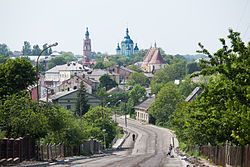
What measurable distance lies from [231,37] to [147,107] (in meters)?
124

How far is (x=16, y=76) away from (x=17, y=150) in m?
28.8

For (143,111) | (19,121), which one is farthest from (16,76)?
(143,111)

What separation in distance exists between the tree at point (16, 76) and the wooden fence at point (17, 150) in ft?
72.4

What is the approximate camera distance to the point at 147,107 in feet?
532

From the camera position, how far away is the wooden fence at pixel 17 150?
40.9 metres

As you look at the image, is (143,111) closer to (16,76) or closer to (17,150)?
(16,76)

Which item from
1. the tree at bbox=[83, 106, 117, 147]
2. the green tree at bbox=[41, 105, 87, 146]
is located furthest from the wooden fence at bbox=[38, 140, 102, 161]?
the tree at bbox=[83, 106, 117, 147]

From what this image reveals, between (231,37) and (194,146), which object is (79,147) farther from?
(231,37)

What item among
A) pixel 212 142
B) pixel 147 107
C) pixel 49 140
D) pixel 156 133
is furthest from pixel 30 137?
pixel 147 107

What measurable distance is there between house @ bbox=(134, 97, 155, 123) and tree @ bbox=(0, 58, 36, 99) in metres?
87.9

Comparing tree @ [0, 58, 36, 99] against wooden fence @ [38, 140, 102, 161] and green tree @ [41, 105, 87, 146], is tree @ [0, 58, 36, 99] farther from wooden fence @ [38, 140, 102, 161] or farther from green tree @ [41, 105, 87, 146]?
wooden fence @ [38, 140, 102, 161]

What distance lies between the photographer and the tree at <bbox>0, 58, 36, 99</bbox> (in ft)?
233

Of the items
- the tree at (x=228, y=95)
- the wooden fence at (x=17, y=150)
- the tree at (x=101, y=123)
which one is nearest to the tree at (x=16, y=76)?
the wooden fence at (x=17, y=150)

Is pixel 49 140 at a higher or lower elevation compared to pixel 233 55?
lower
